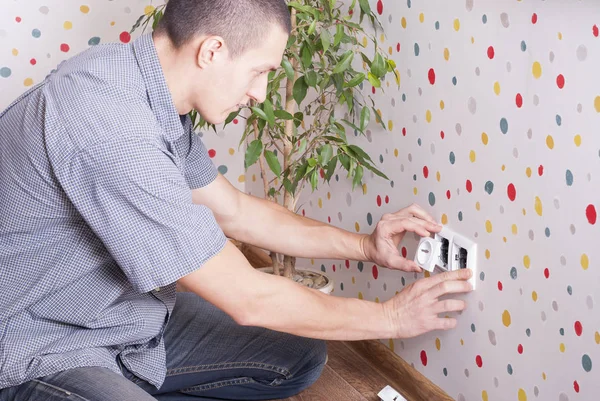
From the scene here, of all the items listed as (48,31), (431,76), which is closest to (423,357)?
(431,76)

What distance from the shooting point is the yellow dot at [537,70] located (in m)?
1.41

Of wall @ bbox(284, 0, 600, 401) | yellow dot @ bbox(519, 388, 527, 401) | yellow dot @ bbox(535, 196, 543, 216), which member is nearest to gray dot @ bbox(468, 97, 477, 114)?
wall @ bbox(284, 0, 600, 401)

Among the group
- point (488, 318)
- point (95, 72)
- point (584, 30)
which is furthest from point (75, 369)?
point (584, 30)

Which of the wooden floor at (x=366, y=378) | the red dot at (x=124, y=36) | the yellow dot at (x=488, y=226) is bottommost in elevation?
the wooden floor at (x=366, y=378)

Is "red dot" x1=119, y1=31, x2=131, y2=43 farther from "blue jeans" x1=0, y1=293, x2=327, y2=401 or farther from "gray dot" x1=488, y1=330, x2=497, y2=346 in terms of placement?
"gray dot" x1=488, y1=330, x2=497, y2=346

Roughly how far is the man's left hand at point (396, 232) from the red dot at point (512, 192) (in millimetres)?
263

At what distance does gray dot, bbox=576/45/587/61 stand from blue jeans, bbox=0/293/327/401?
0.95 metres

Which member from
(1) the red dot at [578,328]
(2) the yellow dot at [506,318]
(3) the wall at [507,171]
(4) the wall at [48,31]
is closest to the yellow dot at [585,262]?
(3) the wall at [507,171]

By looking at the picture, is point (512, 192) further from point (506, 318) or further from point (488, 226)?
point (506, 318)

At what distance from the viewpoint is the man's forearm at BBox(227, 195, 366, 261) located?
187 centimetres

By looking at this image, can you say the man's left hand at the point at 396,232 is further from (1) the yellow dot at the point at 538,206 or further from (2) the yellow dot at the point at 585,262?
(2) the yellow dot at the point at 585,262

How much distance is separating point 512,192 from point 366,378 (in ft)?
2.46

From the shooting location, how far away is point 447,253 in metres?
1.77

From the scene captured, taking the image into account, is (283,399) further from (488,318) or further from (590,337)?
(590,337)
